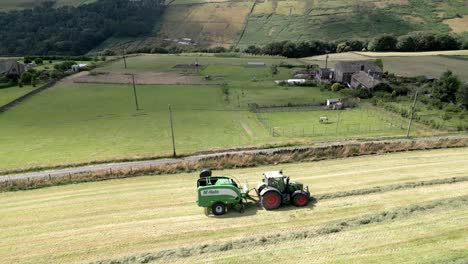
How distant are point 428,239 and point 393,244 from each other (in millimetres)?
1546

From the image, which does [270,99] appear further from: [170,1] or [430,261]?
[170,1]

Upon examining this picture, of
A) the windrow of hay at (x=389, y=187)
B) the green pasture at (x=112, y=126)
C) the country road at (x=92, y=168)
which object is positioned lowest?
the green pasture at (x=112, y=126)

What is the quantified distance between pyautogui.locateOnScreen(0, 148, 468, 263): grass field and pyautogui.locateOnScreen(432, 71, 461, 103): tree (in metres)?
31.8

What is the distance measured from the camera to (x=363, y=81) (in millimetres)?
60375

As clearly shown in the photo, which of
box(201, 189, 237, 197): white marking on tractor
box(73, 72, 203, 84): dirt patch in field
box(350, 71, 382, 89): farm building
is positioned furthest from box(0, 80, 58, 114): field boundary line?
box(350, 71, 382, 89): farm building

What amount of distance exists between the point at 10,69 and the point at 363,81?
244ft

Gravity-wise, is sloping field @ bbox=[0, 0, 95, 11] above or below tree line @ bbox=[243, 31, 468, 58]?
above

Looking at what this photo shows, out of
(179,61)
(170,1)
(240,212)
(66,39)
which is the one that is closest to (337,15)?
(179,61)

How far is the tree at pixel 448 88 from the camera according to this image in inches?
1956

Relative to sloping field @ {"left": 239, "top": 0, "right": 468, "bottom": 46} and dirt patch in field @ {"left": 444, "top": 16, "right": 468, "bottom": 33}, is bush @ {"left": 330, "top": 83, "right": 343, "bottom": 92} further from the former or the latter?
dirt patch in field @ {"left": 444, "top": 16, "right": 468, "bottom": 33}

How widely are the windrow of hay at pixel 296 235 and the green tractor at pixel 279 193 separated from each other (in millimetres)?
2244

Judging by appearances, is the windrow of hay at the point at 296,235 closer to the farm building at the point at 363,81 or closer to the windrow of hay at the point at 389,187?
the windrow of hay at the point at 389,187

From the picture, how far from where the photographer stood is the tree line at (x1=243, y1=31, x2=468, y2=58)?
103250 millimetres

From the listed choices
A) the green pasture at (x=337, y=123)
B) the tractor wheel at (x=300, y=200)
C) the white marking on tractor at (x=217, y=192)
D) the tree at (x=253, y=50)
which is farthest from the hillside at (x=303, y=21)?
the white marking on tractor at (x=217, y=192)
